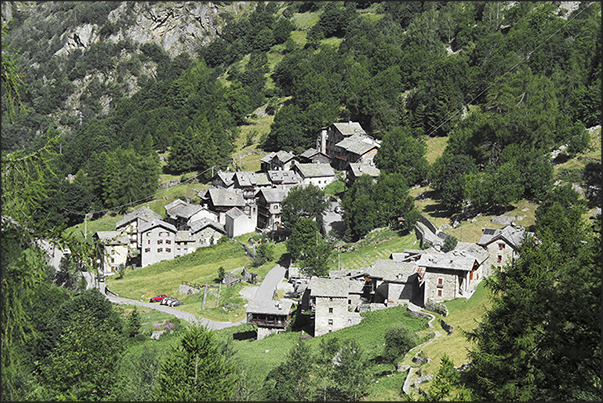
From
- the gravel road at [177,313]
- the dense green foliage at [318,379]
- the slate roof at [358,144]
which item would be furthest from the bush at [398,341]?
the slate roof at [358,144]

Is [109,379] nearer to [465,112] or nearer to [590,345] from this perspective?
[590,345]

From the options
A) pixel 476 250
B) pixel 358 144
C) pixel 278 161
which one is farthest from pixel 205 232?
pixel 476 250

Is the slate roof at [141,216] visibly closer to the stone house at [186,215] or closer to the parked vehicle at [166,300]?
the stone house at [186,215]

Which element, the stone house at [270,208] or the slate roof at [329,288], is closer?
the slate roof at [329,288]

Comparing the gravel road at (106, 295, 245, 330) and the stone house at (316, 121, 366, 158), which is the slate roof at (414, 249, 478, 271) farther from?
the stone house at (316, 121, 366, 158)

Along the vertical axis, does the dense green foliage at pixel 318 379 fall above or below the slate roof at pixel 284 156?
above

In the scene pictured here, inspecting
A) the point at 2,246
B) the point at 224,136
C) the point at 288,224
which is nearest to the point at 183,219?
the point at 288,224

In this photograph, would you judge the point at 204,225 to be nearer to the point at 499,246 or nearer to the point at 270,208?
the point at 270,208

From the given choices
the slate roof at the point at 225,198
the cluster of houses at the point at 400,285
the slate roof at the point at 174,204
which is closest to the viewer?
the cluster of houses at the point at 400,285
